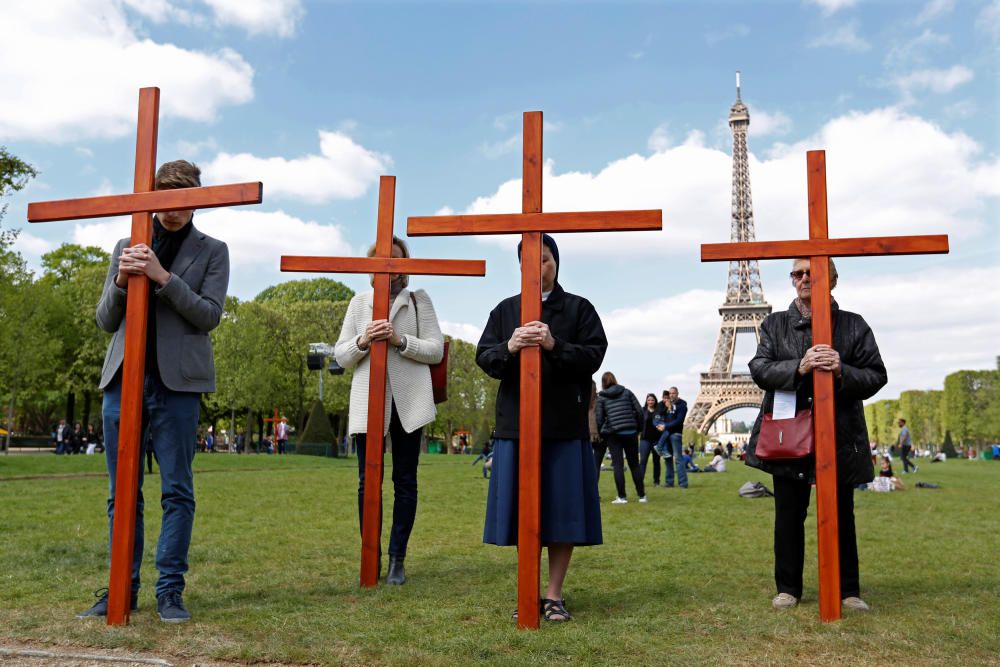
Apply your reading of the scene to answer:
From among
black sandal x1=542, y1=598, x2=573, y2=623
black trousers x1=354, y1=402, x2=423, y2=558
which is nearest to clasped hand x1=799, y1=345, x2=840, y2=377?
black sandal x1=542, y1=598, x2=573, y2=623

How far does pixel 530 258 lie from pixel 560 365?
2.05 feet

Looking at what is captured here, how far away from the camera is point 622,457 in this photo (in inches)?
488

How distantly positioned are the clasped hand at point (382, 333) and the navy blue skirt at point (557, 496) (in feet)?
4.05

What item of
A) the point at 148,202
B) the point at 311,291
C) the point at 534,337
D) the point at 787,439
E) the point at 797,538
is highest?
the point at 311,291

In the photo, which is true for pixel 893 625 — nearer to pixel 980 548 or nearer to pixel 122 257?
pixel 980 548

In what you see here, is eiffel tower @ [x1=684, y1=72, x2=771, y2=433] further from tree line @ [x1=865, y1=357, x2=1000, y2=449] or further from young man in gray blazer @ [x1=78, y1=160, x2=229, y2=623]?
young man in gray blazer @ [x1=78, y1=160, x2=229, y2=623]

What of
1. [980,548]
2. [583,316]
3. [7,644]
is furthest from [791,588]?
[7,644]

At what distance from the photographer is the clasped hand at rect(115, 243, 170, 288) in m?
4.67

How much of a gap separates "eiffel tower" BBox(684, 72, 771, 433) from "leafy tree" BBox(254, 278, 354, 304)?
87.3 feet

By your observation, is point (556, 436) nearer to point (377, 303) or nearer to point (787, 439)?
point (787, 439)

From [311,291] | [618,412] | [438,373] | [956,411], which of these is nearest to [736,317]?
[956,411]

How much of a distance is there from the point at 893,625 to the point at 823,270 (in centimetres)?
189

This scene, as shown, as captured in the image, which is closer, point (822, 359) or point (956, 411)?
point (822, 359)

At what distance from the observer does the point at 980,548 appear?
7570 millimetres
